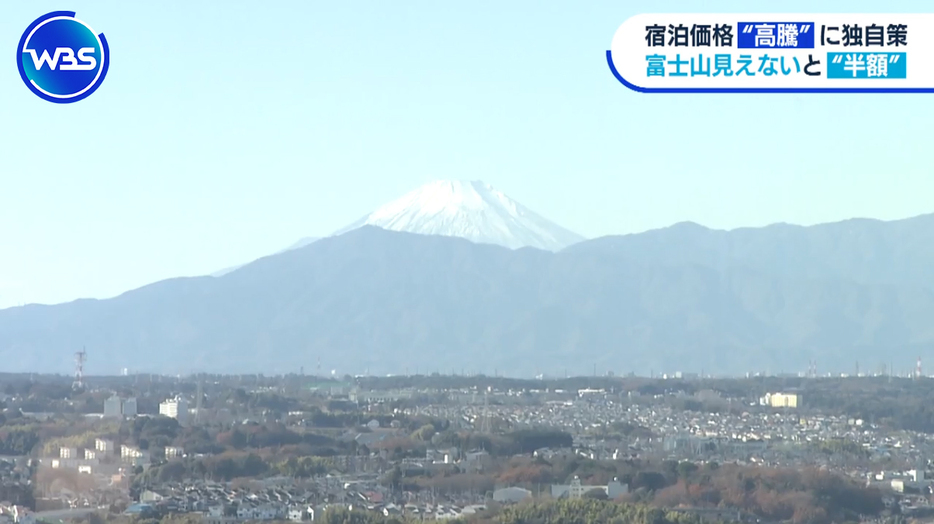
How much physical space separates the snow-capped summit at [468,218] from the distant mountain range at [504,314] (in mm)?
9577

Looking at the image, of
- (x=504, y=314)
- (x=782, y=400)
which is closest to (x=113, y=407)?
(x=782, y=400)

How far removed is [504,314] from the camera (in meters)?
103

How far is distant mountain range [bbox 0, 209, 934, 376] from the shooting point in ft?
295

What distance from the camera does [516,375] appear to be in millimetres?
83625

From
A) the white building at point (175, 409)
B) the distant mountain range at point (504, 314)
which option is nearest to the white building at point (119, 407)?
the white building at point (175, 409)

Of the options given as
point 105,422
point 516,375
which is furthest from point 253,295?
point 105,422

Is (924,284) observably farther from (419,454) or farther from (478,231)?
(419,454)

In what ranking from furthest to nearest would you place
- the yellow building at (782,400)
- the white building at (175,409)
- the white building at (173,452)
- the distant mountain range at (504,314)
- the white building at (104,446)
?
the distant mountain range at (504,314) → the yellow building at (782,400) → the white building at (175,409) → the white building at (173,452) → the white building at (104,446)

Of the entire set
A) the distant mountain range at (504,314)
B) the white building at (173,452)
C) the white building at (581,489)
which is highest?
the distant mountain range at (504,314)

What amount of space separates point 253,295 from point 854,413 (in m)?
62.1

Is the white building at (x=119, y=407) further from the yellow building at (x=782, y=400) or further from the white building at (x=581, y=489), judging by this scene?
the yellow building at (x=782, y=400)

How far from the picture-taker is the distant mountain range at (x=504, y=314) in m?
90.1

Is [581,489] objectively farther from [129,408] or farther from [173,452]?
[129,408]

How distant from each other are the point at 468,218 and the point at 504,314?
2922 cm
